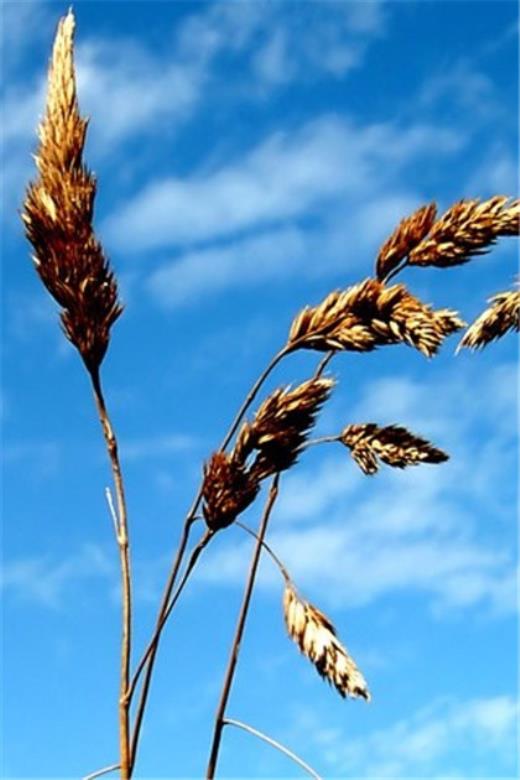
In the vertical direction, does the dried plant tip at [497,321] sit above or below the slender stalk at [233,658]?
above

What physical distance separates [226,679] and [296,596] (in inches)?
7.1

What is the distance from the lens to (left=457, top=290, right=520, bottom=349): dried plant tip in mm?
5629

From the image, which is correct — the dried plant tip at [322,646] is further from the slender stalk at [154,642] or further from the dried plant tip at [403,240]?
the dried plant tip at [403,240]

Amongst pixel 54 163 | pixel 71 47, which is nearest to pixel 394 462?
pixel 54 163

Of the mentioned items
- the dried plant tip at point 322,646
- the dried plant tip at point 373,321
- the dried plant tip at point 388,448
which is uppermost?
the dried plant tip at point 373,321

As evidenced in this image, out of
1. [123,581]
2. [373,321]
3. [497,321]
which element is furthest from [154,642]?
[497,321]

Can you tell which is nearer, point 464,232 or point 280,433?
point 280,433

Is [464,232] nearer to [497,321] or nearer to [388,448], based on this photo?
[388,448]

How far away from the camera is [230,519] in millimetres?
1679

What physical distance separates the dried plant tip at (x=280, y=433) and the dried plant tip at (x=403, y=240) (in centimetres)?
33

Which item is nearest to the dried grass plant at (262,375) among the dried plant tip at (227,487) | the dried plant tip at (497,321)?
the dried plant tip at (227,487)

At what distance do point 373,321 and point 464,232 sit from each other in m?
0.27

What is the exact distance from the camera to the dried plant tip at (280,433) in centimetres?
166

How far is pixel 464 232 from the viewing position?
1928 millimetres
